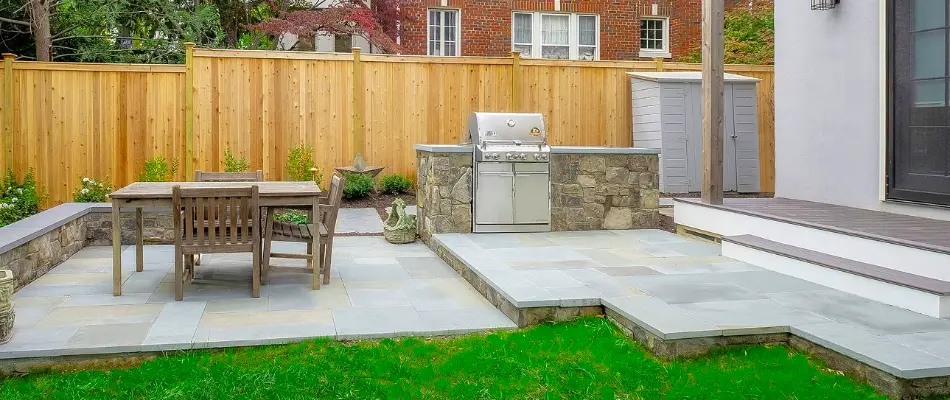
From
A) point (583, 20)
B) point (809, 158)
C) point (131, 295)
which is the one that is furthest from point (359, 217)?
point (583, 20)

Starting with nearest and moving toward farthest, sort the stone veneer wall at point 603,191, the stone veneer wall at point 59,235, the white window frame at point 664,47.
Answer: the stone veneer wall at point 59,235 → the stone veneer wall at point 603,191 → the white window frame at point 664,47

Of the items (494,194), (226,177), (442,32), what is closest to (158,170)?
(226,177)

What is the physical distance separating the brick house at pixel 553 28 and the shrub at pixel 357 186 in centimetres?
459

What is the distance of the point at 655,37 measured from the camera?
1598cm

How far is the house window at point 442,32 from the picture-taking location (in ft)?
48.3

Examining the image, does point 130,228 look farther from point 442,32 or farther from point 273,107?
point 442,32

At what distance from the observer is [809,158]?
7680 millimetres

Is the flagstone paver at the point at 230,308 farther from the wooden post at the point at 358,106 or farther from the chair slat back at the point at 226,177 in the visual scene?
the wooden post at the point at 358,106

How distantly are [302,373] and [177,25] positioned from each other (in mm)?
10621

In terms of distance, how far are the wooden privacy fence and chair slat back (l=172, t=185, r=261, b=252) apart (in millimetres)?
4987

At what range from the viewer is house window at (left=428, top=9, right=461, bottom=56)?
14734 mm

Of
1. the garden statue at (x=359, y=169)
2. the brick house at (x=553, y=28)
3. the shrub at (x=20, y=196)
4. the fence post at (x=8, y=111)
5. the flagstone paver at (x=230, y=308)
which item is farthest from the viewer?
the brick house at (x=553, y=28)

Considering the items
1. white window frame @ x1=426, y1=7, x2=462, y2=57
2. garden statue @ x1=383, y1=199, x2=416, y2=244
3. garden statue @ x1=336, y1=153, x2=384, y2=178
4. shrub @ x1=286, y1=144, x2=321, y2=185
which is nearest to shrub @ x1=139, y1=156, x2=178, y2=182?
shrub @ x1=286, y1=144, x2=321, y2=185

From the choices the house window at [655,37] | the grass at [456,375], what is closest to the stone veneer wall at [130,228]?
the grass at [456,375]
